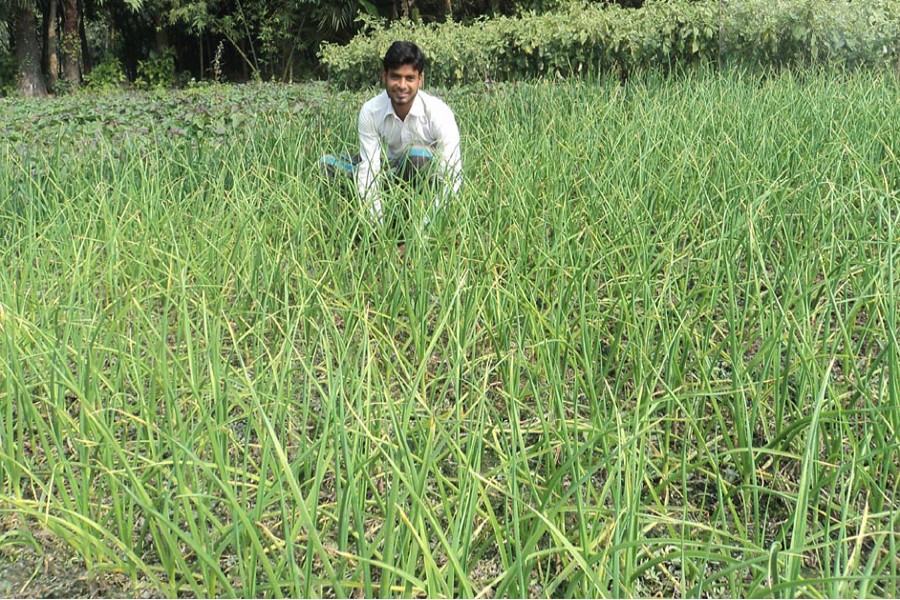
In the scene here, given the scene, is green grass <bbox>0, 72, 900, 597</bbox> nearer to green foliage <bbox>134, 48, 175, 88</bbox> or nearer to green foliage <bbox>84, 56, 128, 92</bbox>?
green foliage <bbox>84, 56, 128, 92</bbox>

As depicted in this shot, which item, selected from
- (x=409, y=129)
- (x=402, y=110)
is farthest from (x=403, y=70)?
(x=409, y=129)

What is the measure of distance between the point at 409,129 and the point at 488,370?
6.35 feet

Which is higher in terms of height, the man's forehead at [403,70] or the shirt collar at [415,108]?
the man's forehead at [403,70]

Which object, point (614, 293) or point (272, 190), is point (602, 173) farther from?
point (272, 190)

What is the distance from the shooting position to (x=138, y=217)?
2477 mm

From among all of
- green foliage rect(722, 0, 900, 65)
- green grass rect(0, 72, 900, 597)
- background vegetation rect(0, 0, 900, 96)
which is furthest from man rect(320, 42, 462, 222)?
green foliage rect(722, 0, 900, 65)

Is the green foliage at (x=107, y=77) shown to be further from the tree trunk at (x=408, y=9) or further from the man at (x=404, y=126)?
the man at (x=404, y=126)

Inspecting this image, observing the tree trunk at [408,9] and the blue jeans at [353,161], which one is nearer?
the blue jeans at [353,161]

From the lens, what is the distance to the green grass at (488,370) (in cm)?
113

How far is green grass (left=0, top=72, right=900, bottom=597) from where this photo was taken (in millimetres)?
1128

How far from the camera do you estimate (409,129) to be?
3117 millimetres

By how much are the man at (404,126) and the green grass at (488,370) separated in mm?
138

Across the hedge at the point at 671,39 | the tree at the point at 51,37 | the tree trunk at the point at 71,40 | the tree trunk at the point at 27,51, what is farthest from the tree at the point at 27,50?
the hedge at the point at 671,39

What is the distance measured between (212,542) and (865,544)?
103 cm
